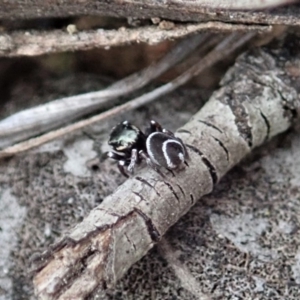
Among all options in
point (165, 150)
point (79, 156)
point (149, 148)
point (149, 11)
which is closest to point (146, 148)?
point (149, 148)

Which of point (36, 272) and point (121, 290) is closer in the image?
point (36, 272)

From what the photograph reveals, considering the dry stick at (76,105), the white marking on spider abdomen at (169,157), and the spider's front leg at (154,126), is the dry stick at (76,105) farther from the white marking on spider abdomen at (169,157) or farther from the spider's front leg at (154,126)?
the white marking on spider abdomen at (169,157)

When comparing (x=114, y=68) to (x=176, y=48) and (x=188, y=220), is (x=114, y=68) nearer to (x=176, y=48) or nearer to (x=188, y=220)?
(x=176, y=48)

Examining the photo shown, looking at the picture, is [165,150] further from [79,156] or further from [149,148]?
[79,156]

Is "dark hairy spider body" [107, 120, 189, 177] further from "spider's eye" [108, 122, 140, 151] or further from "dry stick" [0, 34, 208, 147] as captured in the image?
"dry stick" [0, 34, 208, 147]

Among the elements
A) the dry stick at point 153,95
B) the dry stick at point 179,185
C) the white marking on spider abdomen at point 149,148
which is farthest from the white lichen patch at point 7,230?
the white marking on spider abdomen at point 149,148

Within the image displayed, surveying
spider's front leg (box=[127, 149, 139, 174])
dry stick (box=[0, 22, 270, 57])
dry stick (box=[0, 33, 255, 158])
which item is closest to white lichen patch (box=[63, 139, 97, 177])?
dry stick (box=[0, 33, 255, 158])

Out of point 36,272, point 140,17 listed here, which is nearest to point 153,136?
point 140,17
